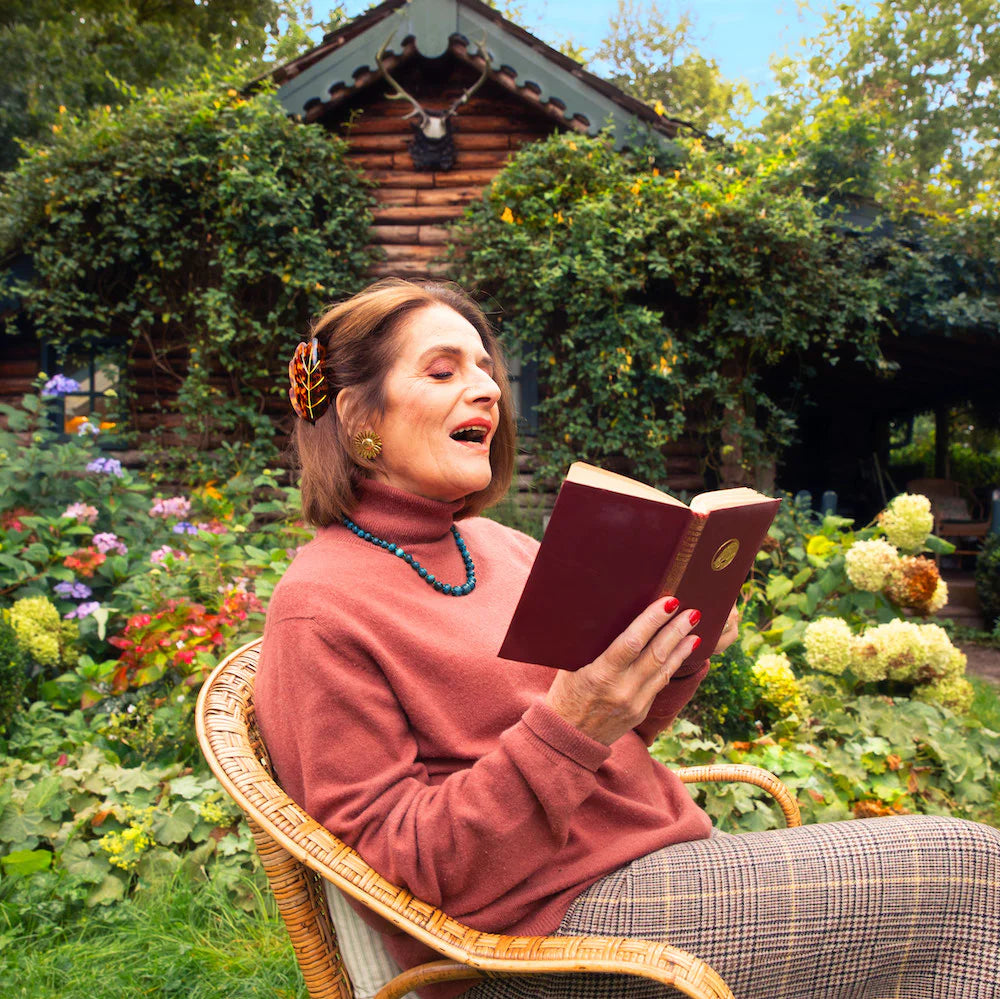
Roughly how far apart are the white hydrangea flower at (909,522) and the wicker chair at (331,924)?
9.53 feet

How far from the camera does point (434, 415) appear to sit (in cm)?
152

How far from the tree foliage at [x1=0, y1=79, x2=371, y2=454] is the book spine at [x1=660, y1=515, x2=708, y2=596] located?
18.3 feet

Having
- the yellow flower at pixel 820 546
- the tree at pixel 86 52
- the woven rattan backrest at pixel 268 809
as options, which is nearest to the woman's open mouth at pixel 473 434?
the woven rattan backrest at pixel 268 809

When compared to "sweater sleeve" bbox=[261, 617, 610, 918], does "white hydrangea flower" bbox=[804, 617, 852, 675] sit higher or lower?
lower

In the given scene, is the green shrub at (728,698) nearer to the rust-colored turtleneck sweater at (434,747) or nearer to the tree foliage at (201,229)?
the rust-colored turtleneck sweater at (434,747)

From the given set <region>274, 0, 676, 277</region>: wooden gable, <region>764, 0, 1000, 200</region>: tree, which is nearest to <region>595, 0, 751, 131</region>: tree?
<region>764, 0, 1000, 200</region>: tree

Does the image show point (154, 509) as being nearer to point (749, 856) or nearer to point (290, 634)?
point (290, 634)

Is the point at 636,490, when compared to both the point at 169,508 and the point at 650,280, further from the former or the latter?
the point at 650,280

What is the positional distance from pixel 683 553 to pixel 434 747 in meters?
0.51

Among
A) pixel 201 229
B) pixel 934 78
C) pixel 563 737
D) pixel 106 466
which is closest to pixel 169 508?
pixel 106 466

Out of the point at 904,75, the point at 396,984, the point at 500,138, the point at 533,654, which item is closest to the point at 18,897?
the point at 396,984

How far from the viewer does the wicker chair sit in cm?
114

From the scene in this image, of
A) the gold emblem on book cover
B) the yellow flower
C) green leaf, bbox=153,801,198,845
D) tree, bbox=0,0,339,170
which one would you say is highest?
tree, bbox=0,0,339,170

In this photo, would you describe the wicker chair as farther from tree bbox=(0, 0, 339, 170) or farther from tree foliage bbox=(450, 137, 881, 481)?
tree bbox=(0, 0, 339, 170)
